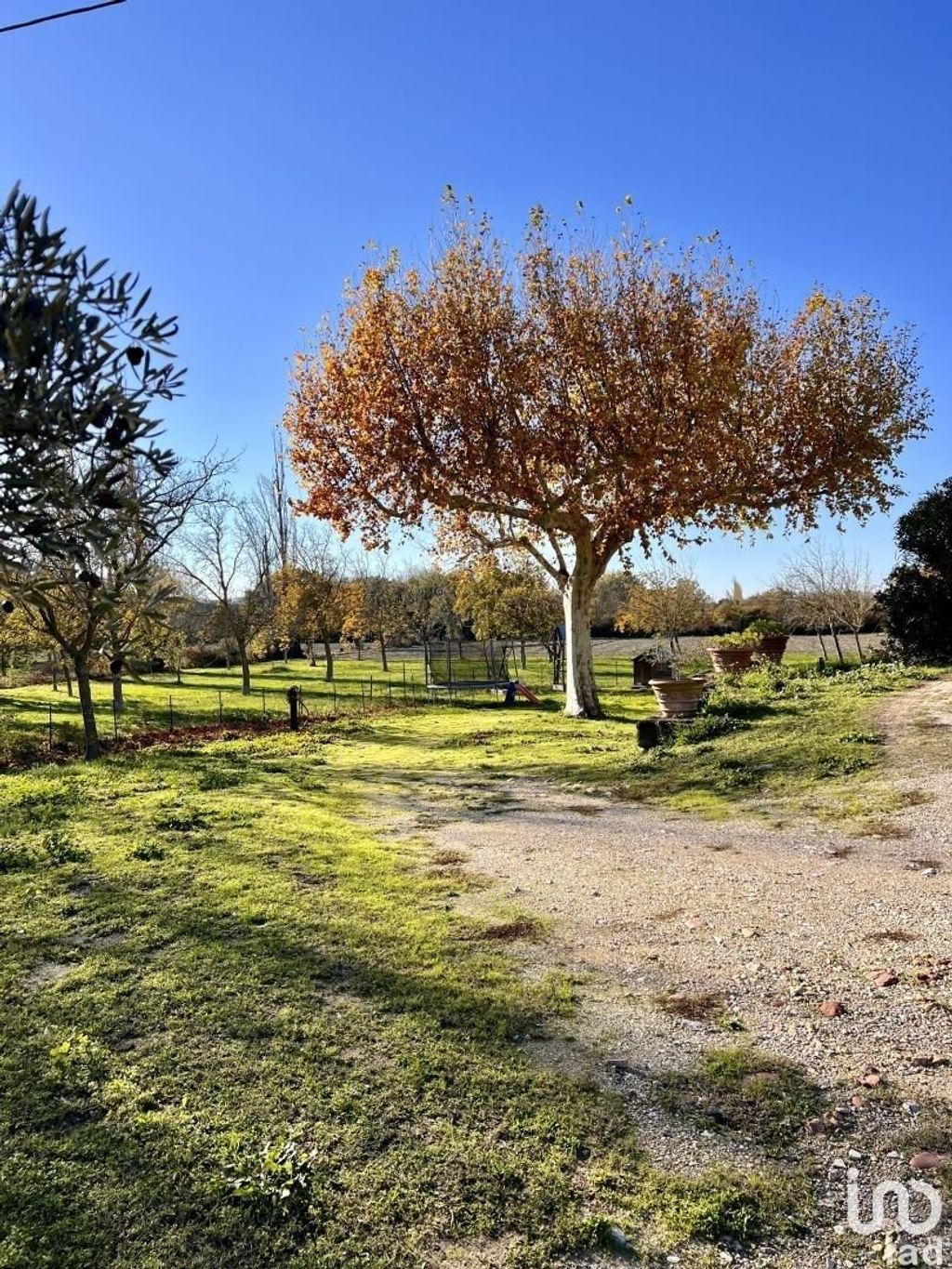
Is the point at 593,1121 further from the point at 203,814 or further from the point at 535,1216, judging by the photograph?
the point at 203,814

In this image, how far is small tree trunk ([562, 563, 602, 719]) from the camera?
53.7 feet

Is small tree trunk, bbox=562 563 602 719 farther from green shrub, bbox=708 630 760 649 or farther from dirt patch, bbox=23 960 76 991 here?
dirt patch, bbox=23 960 76 991

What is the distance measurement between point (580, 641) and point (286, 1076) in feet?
46.4

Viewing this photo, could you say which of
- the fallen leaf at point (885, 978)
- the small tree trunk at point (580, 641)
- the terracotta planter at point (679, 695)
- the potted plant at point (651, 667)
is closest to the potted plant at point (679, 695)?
the terracotta planter at point (679, 695)

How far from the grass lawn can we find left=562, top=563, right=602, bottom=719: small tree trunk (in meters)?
9.56

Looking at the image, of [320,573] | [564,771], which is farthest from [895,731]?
[320,573]

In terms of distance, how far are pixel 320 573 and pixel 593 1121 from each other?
102 feet

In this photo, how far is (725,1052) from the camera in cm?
297

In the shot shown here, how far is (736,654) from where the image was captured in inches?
725

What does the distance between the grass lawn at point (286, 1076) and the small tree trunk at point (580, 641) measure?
9564 millimetres

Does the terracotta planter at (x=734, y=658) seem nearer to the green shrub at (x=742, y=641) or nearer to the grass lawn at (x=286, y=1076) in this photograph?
the green shrub at (x=742, y=641)

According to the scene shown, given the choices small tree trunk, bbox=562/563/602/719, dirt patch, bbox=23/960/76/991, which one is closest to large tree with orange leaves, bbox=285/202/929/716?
small tree trunk, bbox=562/563/602/719

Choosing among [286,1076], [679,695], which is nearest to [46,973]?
[286,1076]

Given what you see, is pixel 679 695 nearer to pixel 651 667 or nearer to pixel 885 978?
pixel 885 978
